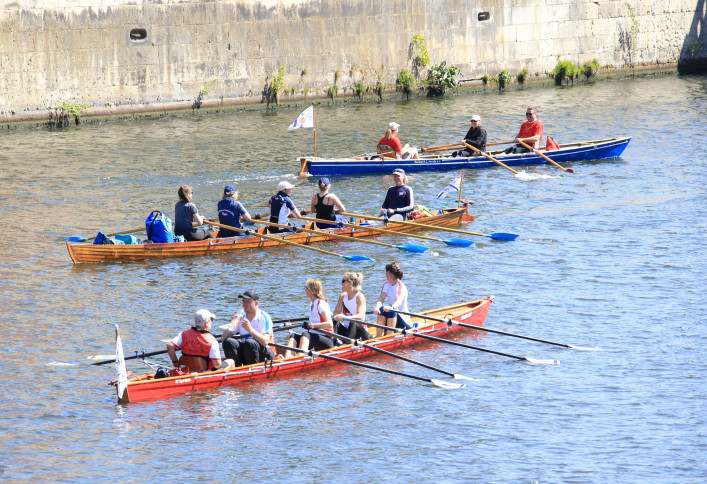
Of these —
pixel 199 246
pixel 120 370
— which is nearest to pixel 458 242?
pixel 199 246

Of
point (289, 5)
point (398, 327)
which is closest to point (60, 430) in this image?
point (398, 327)

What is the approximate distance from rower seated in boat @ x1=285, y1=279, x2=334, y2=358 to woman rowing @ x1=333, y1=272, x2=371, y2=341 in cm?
34

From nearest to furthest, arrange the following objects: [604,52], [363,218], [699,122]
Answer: [363,218] < [699,122] < [604,52]

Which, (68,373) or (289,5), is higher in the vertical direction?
(289,5)

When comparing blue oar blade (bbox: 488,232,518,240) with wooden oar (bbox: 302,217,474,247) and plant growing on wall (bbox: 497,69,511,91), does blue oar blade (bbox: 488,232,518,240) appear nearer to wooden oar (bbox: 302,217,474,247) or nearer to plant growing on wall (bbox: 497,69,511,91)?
wooden oar (bbox: 302,217,474,247)

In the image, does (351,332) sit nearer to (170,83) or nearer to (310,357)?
(310,357)

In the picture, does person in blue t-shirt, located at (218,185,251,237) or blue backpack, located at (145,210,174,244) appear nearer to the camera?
blue backpack, located at (145,210,174,244)

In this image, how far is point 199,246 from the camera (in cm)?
2070

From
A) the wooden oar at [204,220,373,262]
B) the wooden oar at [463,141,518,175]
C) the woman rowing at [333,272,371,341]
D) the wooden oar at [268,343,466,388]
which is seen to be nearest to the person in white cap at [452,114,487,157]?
the wooden oar at [463,141,518,175]

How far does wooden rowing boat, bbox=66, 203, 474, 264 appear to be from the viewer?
20.2 metres

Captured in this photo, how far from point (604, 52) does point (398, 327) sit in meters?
34.3

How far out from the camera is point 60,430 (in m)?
12.7

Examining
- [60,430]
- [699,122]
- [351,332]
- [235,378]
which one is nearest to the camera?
[60,430]

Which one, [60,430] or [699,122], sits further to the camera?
[699,122]
